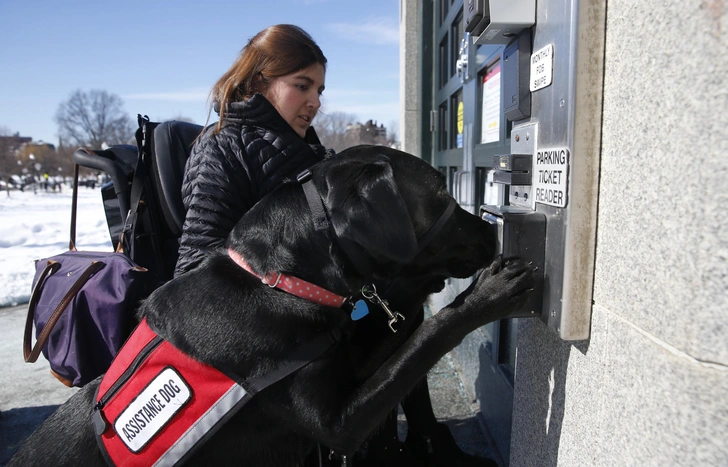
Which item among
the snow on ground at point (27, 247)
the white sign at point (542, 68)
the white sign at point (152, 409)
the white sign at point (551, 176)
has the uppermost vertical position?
the white sign at point (542, 68)

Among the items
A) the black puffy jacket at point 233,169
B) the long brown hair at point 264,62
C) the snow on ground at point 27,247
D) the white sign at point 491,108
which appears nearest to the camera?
the black puffy jacket at point 233,169

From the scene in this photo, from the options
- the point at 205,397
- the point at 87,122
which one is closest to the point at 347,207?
the point at 205,397

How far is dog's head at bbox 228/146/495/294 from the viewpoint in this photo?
1.61 m

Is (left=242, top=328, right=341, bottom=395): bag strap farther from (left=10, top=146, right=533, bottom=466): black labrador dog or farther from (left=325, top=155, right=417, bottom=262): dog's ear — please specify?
(left=325, top=155, right=417, bottom=262): dog's ear

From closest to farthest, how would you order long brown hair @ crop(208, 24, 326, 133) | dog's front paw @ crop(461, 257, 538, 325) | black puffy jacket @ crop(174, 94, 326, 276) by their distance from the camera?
1. dog's front paw @ crop(461, 257, 538, 325)
2. black puffy jacket @ crop(174, 94, 326, 276)
3. long brown hair @ crop(208, 24, 326, 133)

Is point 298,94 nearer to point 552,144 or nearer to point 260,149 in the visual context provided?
point 260,149

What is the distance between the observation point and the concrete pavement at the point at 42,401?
3033 millimetres

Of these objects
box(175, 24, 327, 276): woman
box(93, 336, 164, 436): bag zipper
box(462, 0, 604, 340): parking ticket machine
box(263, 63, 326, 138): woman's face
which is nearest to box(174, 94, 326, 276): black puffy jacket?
box(175, 24, 327, 276): woman

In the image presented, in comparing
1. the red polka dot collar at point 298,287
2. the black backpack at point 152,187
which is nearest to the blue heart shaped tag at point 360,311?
the red polka dot collar at point 298,287

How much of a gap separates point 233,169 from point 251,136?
20 cm

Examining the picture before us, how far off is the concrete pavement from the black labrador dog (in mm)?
1483

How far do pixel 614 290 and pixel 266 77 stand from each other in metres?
1.94

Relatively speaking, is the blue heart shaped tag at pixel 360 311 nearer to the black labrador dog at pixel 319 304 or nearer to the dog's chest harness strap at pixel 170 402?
the black labrador dog at pixel 319 304

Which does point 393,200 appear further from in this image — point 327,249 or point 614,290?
point 614,290
